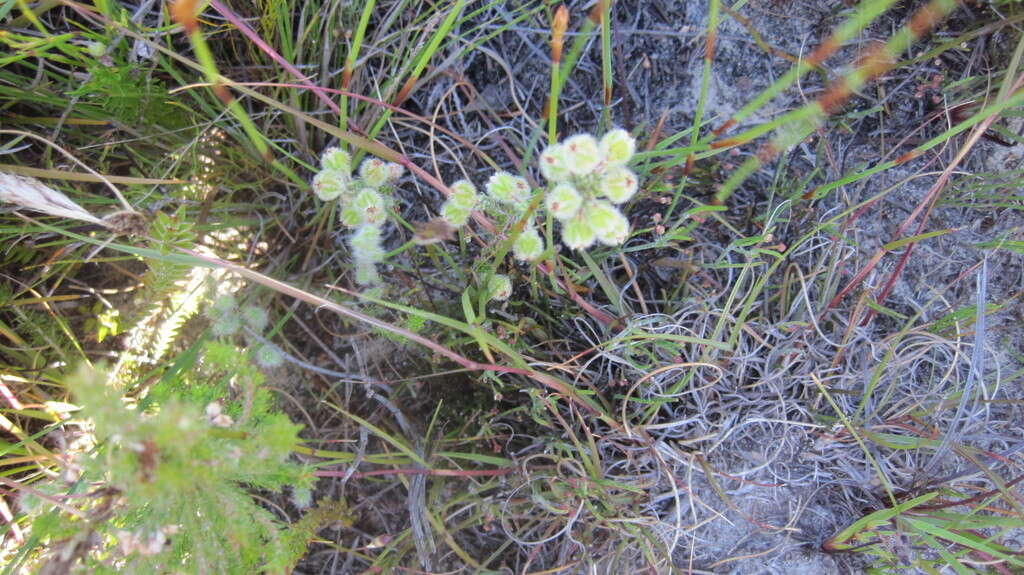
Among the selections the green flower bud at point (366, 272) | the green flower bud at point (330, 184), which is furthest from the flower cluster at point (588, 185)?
the green flower bud at point (366, 272)

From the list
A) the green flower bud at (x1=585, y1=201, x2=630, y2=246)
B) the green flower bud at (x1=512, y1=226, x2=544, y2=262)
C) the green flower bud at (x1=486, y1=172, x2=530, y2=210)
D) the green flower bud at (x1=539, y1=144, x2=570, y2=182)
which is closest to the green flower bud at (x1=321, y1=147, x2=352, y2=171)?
the green flower bud at (x1=486, y1=172, x2=530, y2=210)

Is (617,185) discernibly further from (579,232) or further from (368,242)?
(368,242)

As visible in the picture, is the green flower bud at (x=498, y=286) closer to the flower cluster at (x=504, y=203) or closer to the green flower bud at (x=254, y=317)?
the flower cluster at (x=504, y=203)

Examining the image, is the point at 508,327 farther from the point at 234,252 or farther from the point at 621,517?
the point at 234,252

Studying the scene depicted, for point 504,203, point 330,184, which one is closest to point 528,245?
point 504,203

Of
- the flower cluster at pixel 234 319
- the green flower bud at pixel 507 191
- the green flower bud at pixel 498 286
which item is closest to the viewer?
the green flower bud at pixel 507 191

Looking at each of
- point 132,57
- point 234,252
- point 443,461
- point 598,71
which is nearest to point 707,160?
point 598,71
